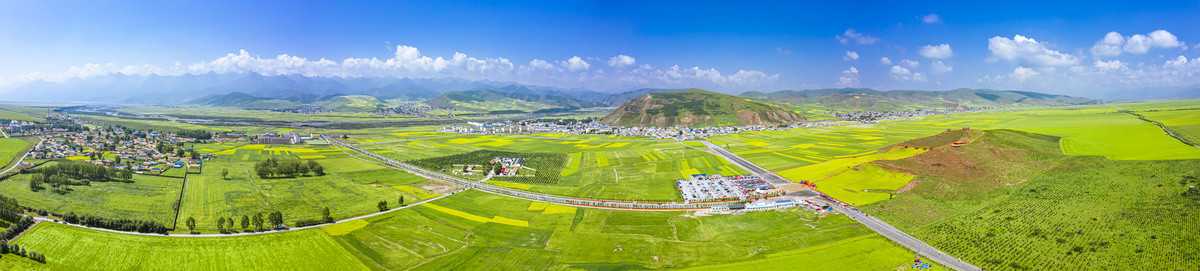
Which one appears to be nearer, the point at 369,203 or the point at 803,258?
the point at 803,258

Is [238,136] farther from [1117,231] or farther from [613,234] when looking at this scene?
[1117,231]

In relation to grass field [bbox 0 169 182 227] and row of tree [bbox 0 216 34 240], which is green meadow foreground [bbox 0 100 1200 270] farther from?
row of tree [bbox 0 216 34 240]

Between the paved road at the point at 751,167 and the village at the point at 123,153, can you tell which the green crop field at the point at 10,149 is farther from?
the paved road at the point at 751,167

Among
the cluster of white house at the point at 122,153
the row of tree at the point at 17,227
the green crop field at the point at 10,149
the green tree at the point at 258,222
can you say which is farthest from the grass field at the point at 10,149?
the green tree at the point at 258,222

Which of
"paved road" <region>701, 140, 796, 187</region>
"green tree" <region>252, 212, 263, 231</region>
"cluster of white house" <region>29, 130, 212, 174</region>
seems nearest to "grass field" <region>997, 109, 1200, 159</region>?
"paved road" <region>701, 140, 796, 187</region>

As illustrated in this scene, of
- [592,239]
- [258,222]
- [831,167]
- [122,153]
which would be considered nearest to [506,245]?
[592,239]

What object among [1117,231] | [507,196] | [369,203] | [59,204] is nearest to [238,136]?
[59,204]
